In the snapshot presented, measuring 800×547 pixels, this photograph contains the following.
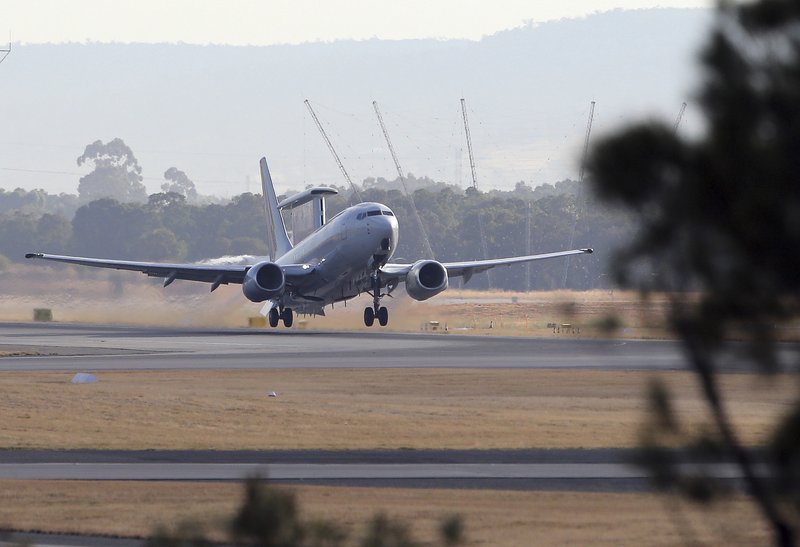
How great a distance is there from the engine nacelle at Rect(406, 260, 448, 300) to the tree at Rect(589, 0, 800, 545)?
63601mm

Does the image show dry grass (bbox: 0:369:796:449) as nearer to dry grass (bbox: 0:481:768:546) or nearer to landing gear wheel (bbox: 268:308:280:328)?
dry grass (bbox: 0:481:768:546)

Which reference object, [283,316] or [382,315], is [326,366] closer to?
[382,315]

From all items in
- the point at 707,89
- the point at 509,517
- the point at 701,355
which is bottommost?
the point at 509,517

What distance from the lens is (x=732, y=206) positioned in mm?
8711

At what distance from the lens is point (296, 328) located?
3433 inches

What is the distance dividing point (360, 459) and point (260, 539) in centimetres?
1945

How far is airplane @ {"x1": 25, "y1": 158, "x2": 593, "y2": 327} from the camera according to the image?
68.1m

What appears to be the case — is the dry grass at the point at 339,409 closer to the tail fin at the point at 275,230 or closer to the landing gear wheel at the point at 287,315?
the landing gear wheel at the point at 287,315

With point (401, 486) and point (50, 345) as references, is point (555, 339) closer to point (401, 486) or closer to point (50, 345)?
point (50, 345)

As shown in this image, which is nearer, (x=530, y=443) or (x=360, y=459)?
(x=360, y=459)

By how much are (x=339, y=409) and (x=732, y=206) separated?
29.7 m

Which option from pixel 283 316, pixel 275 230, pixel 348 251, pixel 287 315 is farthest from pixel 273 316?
pixel 275 230

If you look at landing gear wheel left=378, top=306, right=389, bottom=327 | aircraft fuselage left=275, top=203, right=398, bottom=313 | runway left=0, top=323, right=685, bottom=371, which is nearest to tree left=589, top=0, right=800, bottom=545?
runway left=0, top=323, right=685, bottom=371

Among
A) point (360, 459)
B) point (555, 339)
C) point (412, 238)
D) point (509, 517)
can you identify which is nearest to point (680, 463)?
point (509, 517)
